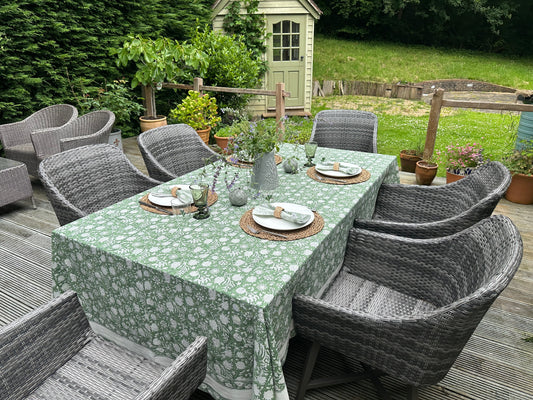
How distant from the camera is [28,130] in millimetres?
4328

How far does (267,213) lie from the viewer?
167cm

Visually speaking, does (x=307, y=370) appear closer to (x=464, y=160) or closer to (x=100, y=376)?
(x=100, y=376)

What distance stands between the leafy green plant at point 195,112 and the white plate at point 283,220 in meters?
3.84

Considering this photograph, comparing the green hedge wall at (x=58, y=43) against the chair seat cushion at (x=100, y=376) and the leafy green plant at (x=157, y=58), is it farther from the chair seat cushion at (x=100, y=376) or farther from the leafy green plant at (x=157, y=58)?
the chair seat cushion at (x=100, y=376)

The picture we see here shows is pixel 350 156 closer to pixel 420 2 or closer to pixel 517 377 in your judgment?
pixel 517 377

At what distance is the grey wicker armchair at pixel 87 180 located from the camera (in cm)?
191

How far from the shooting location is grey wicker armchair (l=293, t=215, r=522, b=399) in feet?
3.90

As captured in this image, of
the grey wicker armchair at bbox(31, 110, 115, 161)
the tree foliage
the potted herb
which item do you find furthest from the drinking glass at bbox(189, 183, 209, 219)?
the tree foliage

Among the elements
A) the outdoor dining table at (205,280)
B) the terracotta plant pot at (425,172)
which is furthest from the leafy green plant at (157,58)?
the outdoor dining table at (205,280)

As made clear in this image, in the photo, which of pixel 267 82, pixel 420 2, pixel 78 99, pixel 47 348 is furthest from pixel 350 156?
pixel 420 2

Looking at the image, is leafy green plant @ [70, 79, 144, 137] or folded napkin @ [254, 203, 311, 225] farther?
leafy green plant @ [70, 79, 144, 137]

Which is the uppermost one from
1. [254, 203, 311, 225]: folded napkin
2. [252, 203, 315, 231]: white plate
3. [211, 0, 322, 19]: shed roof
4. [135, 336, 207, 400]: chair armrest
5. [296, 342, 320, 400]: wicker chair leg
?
[211, 0, 322, 19]: shed roof

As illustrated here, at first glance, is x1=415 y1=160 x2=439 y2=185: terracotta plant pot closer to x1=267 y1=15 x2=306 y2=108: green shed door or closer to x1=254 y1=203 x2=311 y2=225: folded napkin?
x1=254 y1=203 x2=311 y2=225: folded napkin

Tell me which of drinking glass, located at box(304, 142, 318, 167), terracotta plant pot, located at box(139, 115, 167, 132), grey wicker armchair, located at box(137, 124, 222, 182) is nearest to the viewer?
drinking glass, located at box(304, 142, 318, 167)
